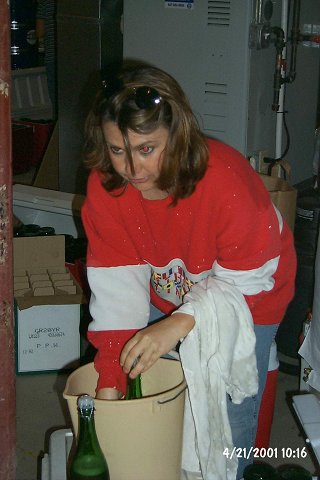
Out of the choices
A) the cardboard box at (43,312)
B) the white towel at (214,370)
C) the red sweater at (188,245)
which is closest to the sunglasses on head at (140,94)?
the red sweater at (188,245)

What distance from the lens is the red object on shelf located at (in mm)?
1934

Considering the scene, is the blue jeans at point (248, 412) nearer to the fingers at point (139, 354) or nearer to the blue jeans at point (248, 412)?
the blue jeans at point (248, 412)

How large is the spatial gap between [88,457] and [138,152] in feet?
1.84

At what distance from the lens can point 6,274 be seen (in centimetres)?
112

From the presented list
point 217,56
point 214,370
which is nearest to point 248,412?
point 214,370

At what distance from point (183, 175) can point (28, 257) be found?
1598mm

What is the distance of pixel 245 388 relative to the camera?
1.47 meters

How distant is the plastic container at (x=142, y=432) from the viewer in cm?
125

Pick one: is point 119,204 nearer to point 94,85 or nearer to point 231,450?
point 231,450

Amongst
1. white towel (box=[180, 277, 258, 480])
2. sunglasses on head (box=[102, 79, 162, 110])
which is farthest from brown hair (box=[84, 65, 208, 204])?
white towel (box=[180, 277, 258, 480])

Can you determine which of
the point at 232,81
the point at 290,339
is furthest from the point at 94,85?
the point at 290,339

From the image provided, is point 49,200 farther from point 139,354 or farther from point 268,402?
point 139,354

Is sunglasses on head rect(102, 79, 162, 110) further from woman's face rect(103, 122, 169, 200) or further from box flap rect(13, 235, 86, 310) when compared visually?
box flap rect(13, 235, 86, 310)

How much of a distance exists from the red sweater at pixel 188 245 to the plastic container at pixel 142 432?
24 cm
